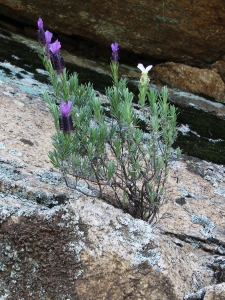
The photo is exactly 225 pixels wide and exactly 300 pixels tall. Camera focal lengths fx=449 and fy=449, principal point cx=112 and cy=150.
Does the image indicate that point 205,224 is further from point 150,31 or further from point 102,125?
point 150,31

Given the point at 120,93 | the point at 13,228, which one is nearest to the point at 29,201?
the point at 13,228

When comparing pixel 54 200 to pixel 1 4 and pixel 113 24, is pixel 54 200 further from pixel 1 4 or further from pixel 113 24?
pixel 1 4

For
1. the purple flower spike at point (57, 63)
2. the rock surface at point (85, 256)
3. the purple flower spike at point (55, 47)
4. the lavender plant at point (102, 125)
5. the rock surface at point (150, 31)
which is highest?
the purple flower spike at point (55, 47)

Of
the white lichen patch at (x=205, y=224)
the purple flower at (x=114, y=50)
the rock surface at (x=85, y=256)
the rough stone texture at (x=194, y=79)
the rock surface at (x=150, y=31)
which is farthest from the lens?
the rough stone texture at (x=194, y=79)

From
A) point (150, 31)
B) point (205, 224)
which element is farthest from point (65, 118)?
point (150, 31)

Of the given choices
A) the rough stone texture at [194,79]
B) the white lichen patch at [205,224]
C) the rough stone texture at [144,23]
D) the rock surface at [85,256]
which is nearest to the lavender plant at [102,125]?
the rock surface at [85,256]

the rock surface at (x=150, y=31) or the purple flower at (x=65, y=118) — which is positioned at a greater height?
the purple flower at (x=65, y=118)

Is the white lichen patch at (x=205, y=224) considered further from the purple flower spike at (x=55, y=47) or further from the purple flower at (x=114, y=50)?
the purple flower spike at (x=55, y=47)
